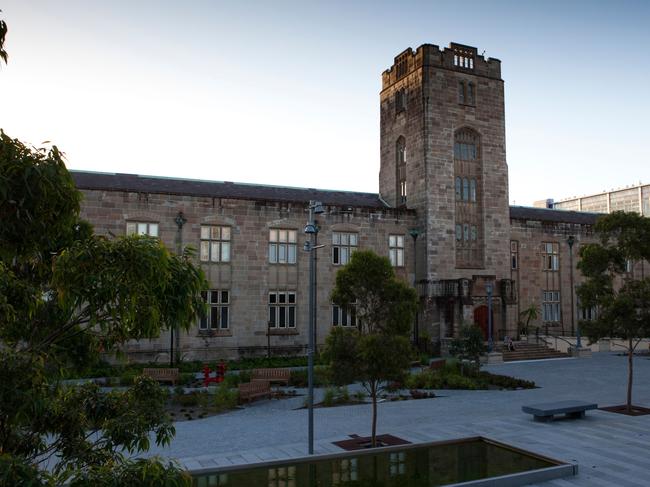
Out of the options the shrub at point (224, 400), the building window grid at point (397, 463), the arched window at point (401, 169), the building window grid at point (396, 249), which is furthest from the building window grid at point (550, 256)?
the building window grid at point (397, 463)

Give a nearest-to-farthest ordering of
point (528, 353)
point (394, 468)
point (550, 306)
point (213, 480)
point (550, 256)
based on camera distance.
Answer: point (213, 480) → point (394, 468) → point (528, 353) → point (550, 306) → point (550, 256)

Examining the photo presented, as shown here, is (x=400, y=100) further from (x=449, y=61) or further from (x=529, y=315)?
(x=529, y=315)

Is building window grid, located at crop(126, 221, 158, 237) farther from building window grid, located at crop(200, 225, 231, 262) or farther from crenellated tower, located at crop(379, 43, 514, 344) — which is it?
crenellated tower, located at crop(379, 43, 514, 344)

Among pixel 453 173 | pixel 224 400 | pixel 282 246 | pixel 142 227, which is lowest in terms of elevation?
pixel 224 400

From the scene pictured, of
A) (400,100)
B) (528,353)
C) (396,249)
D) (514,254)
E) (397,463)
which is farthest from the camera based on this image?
(514,254)

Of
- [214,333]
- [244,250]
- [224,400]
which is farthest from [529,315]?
[224,400]

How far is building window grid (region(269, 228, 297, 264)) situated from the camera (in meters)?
34.4

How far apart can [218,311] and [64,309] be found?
28.1 metres

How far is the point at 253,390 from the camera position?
2227 centimetres

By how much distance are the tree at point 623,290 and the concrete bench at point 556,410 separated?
2.97 m

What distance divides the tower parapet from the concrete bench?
25.6 metres

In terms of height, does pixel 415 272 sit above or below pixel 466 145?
below

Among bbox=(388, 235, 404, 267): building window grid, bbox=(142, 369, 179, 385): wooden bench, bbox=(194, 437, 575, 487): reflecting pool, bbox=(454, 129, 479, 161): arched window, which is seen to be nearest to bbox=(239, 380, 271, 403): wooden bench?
bbox=(142, 369, 179, 385): wooden bench

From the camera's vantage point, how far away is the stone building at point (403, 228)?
107ft
